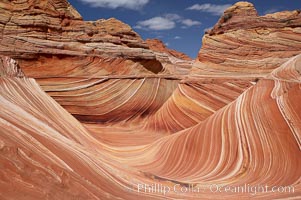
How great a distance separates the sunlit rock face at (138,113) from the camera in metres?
2.70

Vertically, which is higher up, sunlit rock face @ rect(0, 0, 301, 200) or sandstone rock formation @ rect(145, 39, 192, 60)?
sandstone rock formation @ rect(145, 39, 192, 60)

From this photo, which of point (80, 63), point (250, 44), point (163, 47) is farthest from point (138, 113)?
point (163, 47)

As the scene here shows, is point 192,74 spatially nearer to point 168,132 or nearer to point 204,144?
point 168,132

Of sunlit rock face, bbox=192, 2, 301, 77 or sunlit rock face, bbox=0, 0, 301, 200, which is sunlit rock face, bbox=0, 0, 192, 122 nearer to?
sunlit rock face, bbox=0, 0, 301, 200

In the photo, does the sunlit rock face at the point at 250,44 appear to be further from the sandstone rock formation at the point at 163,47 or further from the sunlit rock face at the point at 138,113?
the sandstone rock formation at the point at 163,47

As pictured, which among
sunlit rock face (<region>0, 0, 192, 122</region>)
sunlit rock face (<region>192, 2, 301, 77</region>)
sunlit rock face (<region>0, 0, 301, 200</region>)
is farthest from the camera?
sunlit rock face (<region>0, 0, 192, 122</region>)

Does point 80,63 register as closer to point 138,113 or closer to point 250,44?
point 138,113

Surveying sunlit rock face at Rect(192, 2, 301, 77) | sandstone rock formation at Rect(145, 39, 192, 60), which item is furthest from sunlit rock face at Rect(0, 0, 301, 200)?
sandstone rock formation at Rect(145, 39, 192, 60)

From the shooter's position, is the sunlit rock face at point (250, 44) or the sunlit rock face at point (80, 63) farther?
the sunlit rock face at point (80, 63)

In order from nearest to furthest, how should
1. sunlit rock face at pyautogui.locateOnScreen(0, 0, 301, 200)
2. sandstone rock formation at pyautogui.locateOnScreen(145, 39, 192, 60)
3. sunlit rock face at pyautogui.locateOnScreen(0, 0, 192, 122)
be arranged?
sunlit rock face at pyautogui.locateOnScreen(0, 0, 301, 200) < sunlit rock face at pyautogui.locateOnScreen(0, 0, 192, 122) < sandstone rock formation at pyautogui.locateOnScreen(145, 39, 192, 60)

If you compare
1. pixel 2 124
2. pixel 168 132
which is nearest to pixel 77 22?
pixel 168 132

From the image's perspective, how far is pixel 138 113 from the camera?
36.6ft

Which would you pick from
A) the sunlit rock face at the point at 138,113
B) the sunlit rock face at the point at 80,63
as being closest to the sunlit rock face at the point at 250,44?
the sunlit rock face at the point at 138,113

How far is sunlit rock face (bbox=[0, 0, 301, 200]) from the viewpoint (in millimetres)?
2699
